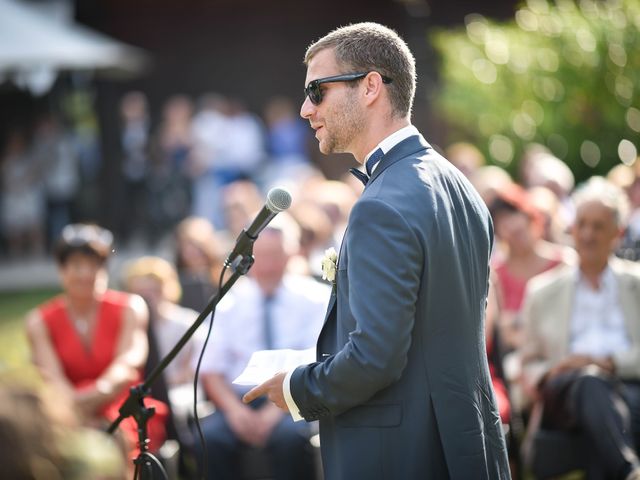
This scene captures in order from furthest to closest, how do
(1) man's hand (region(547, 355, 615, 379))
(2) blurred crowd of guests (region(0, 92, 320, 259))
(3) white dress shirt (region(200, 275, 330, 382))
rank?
(2) blurred crowd of guests (region(0, 92, 320, 259)), (3) white dress shirt (region(200, 275, 330, 382)), (1) man's hand (region(547, 355, 615, 379))

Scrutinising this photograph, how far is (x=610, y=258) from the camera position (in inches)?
228

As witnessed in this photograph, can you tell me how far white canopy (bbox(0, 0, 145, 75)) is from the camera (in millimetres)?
15648

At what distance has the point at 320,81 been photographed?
3387 millimetres

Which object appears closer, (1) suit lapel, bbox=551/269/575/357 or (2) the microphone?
(2) the microphone

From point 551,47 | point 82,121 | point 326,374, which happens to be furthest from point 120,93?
point 326,374

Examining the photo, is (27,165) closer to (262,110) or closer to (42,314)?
(262,110)

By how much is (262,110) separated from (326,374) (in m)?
18.4

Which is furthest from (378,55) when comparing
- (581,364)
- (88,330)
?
(88,330)

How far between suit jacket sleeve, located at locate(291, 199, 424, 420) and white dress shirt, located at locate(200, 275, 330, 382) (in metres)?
3.11

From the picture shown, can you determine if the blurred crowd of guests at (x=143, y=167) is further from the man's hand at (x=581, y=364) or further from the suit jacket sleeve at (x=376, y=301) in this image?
the suit jacket sleeve at (x=376, y=301)

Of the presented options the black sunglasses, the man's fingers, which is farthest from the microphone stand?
the black sunglasses

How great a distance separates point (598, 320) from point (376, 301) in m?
3.07

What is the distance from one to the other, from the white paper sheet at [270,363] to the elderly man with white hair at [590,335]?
2.36m

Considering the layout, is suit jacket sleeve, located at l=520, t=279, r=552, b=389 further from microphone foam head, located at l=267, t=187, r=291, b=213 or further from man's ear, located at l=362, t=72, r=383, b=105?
man's ear, located at l=362, t=72, r=383, b=105
